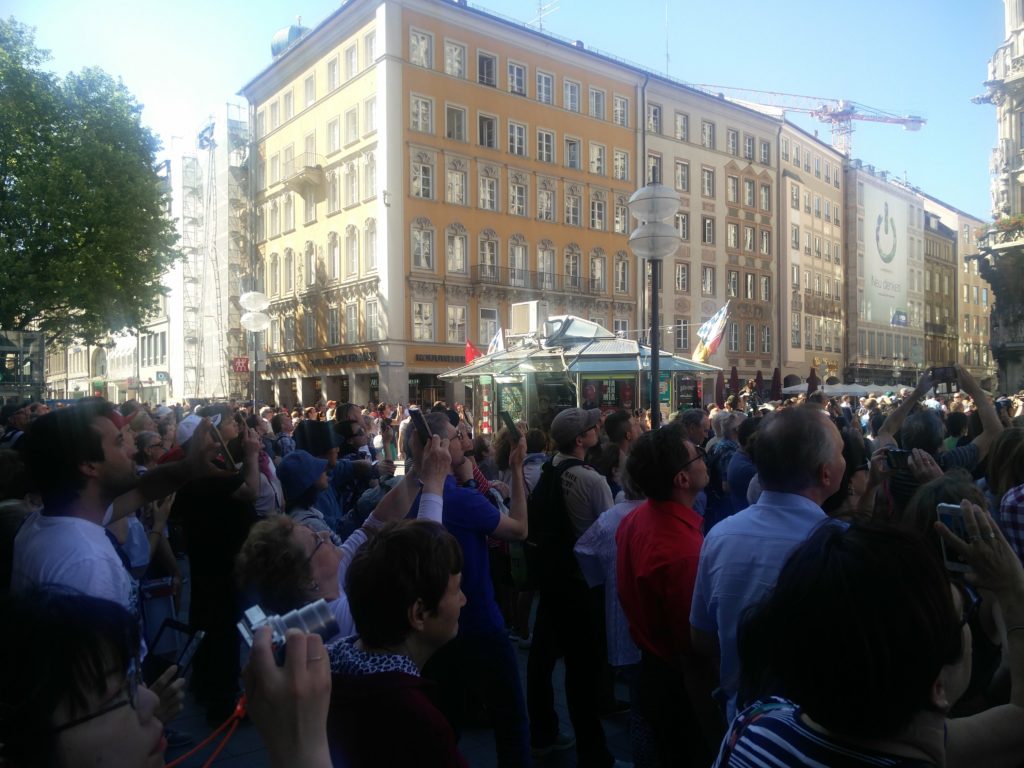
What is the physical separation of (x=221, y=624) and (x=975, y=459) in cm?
512

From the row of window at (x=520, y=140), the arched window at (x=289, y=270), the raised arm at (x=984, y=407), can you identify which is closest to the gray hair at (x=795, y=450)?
the raised arm at (x=984, y=407)

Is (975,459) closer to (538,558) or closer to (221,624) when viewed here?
(538,558)

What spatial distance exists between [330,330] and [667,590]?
37624 mm

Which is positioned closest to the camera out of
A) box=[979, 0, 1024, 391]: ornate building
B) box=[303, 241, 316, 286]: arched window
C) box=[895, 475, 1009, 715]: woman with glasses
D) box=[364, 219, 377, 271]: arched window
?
box=[895, 475, 1009, 715]: woman with glasses

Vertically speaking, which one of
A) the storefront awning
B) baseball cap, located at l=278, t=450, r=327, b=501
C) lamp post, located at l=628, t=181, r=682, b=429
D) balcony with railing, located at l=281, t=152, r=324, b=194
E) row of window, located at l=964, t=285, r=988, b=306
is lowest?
baseball cap, located at l=278, t=450, r=327, b=501

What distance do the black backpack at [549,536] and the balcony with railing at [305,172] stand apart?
37.1 m

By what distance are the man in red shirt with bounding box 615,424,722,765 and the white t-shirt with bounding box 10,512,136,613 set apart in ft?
6.43

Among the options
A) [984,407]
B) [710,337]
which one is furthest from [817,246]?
[984,407]

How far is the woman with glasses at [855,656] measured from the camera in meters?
1.33

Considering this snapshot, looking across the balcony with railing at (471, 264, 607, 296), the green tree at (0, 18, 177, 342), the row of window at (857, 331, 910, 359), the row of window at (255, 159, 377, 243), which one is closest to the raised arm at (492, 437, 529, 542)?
the green tree at (0, 18, 177, 342)

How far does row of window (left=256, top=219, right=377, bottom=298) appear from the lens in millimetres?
36375

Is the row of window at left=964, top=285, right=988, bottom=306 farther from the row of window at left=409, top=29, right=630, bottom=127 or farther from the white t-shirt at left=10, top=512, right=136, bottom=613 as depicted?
the white t-shirt at left=10, top=512, right=136, bottom=613

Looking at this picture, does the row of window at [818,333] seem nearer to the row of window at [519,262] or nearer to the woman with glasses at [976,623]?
the row of window at [519,262]

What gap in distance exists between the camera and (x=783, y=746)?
1456 millimetres
